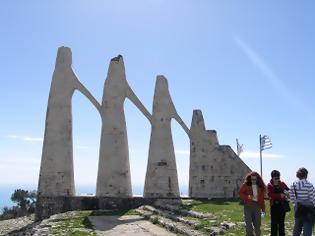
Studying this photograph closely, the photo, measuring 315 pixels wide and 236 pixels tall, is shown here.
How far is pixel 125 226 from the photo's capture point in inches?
740

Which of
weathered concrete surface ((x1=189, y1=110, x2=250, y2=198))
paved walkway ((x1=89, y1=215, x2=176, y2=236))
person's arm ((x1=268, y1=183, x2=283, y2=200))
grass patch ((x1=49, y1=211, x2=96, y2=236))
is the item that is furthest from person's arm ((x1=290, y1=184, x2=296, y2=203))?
weathered concrete surface ((x1=189, y1=110, x2=250, y2=198))

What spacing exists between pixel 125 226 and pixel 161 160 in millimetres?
10539

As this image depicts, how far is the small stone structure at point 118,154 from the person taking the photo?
91.7ft

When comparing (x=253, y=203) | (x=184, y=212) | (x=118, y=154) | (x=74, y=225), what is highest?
(x=118, y=154)

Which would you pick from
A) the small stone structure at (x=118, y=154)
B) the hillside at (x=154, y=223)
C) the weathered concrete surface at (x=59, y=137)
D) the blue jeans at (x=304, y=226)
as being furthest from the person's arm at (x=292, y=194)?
the weathered concrete surface at (x=59, y=137)

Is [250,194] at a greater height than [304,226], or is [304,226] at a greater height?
[250,194]

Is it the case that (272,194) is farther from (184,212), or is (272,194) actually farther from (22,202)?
(22,202)

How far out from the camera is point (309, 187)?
10.7 m

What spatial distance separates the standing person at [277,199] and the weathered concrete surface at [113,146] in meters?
17.0

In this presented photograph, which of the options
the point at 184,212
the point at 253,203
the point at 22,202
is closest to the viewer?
the point at 253,203

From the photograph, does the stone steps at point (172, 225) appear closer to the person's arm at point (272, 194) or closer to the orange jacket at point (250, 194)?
the orange jacket at point (250, 194)

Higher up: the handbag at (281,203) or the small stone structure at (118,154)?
the small stone structure at (118,154)

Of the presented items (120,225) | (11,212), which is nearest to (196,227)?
(120,225)

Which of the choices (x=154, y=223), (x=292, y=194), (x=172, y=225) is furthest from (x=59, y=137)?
(x=292, y=194)
